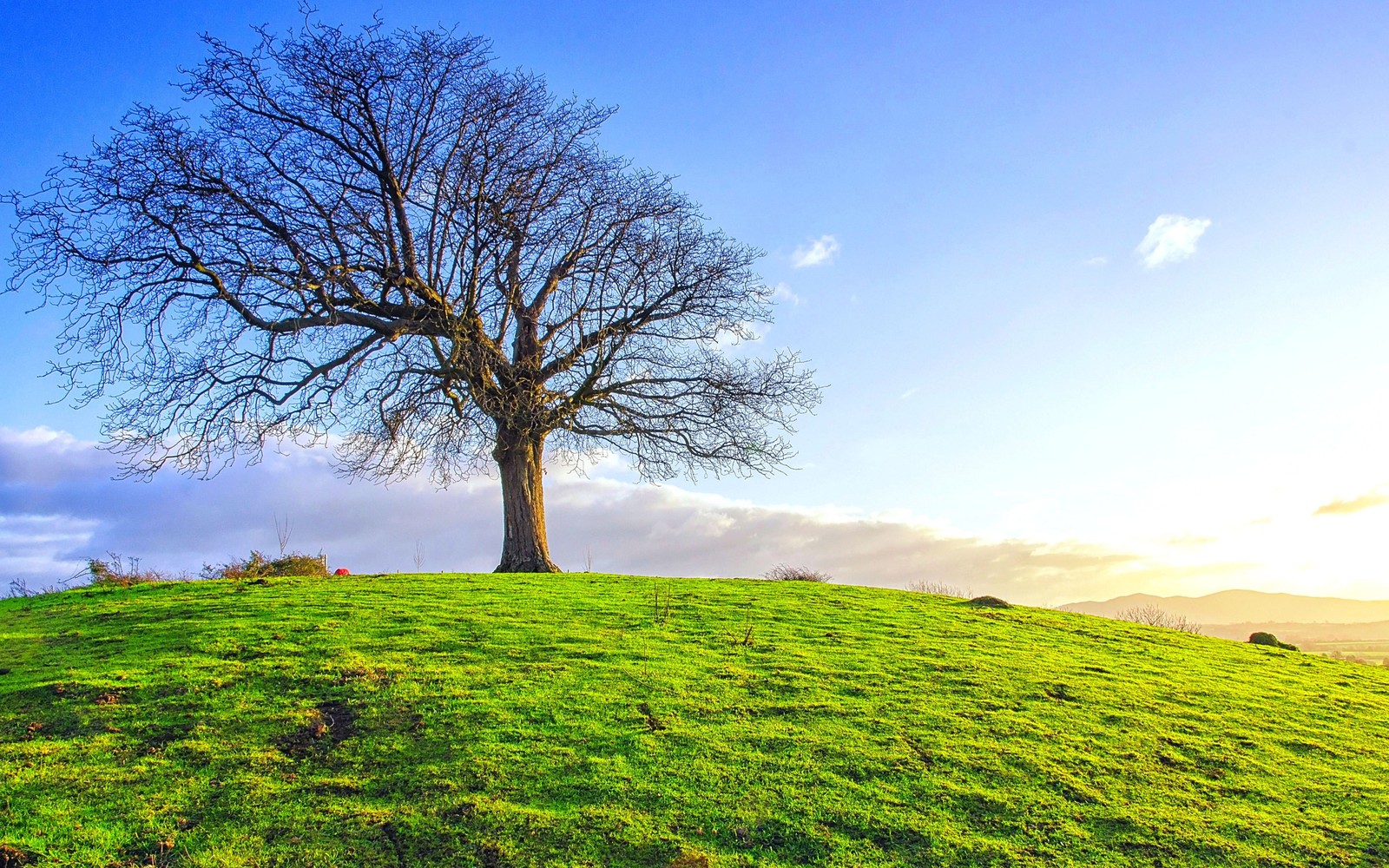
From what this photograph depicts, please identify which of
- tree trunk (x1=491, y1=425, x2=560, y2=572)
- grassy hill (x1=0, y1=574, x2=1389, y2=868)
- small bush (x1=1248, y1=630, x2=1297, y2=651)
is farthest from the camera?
tree trunk (x1=491, y1=425, x2=560, y2=572)

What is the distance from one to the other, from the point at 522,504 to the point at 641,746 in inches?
506

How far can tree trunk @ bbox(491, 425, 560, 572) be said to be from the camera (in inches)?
777

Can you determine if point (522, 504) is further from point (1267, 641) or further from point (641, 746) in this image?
point (1267, 641)

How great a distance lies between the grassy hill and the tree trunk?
6529mm

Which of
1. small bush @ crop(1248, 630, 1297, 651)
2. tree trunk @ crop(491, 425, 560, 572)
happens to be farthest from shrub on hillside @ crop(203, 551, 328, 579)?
small bush @ crop(1248, 630, 1297, 651)

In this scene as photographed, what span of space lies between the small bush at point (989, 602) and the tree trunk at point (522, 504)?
31.5ft

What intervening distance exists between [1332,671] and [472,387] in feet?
57.3

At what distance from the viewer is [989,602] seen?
57.9ft

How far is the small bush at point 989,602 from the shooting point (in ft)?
57.1

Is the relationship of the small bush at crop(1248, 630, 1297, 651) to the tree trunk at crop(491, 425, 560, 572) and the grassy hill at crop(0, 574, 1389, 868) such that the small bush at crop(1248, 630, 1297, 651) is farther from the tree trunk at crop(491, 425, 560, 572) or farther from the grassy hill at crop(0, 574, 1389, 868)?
the tree trunk at crop(491, 425, 560, 572)

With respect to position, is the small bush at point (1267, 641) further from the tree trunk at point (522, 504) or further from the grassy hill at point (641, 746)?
the tree trunk at point (522, 504)

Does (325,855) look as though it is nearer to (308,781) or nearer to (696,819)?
(308,781)

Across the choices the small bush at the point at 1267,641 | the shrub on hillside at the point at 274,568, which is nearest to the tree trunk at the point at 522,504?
the shrub on hillside at the point at 274,568

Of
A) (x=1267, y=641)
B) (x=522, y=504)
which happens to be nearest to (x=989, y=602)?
(x=1267, y=641)
